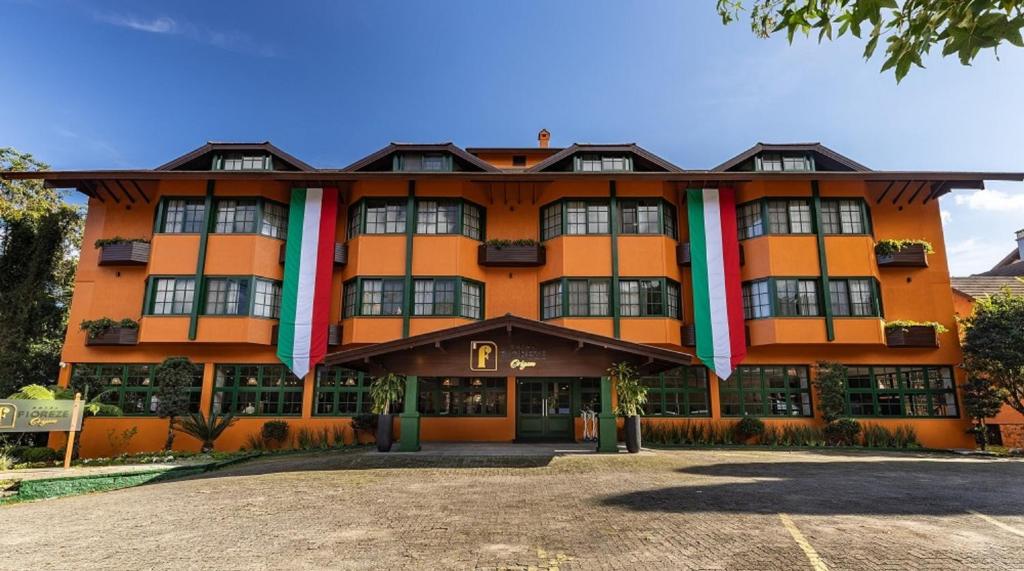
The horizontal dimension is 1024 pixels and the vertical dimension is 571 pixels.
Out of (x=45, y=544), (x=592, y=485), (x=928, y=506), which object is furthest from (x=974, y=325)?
(x=45, y=544)

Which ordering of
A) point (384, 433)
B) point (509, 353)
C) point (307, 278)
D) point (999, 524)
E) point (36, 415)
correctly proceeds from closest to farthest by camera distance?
point (999, 524), point (36, 415), point (509, 353), point (384, 433), point (307, 278)

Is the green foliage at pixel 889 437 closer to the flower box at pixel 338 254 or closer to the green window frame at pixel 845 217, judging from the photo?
the green window frame at pixel 845 217

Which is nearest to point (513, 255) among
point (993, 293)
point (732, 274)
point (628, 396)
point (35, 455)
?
point (628, 396)

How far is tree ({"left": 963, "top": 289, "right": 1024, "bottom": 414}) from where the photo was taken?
18.6m

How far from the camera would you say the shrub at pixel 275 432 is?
20516 millimetres

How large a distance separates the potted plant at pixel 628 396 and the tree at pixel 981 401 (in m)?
13.2

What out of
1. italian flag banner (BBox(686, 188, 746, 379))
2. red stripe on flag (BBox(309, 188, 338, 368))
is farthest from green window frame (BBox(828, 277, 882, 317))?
red stripe on flag (BBox(309, 188, 338, 368))

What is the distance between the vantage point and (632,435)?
16.3m

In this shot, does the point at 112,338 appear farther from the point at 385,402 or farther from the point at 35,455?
the point at 385,402

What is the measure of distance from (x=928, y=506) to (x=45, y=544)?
45.3ft

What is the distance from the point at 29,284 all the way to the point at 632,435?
83.3 feet

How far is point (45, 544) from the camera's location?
300 inches

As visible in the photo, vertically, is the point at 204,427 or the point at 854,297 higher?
the point at 854,297

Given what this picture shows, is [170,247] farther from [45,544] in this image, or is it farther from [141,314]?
[45,544]
